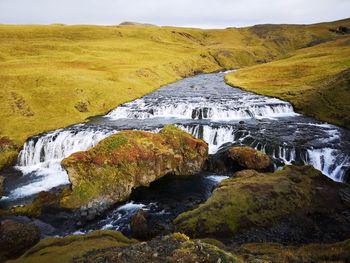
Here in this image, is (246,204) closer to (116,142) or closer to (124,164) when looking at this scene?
(124,164)

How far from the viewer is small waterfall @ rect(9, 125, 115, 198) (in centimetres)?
4403

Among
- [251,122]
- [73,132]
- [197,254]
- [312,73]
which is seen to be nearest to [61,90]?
[73,132]

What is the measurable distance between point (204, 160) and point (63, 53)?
82152 mm

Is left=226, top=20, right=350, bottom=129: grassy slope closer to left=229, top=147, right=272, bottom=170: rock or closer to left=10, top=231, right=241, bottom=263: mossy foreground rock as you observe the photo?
left=229, top=147, right=272, bottom=170: rock

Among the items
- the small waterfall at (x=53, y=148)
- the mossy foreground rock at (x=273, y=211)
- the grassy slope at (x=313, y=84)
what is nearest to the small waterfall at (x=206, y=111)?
the grassy slope at (x=313, y=84)

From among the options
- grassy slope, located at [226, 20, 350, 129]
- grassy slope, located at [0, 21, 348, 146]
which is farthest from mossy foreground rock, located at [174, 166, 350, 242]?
grassy slope, located at [0, 21, 348, 146]

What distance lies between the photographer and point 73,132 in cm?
5097

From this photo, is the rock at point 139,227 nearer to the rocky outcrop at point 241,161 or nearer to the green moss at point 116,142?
the green moss at point 116,142

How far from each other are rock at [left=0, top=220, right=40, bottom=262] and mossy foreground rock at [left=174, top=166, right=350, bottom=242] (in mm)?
10324

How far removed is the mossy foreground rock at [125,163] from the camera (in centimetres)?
3131

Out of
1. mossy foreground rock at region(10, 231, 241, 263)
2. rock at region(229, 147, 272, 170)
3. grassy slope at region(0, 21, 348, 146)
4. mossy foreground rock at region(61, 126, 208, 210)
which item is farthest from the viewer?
grassy slope at region(0, 21, 348, 146)

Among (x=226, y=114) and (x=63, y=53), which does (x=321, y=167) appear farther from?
(x=63, y=53)

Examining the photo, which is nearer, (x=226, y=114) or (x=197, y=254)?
(x=197, y=254)

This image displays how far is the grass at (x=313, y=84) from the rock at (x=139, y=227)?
126ft
